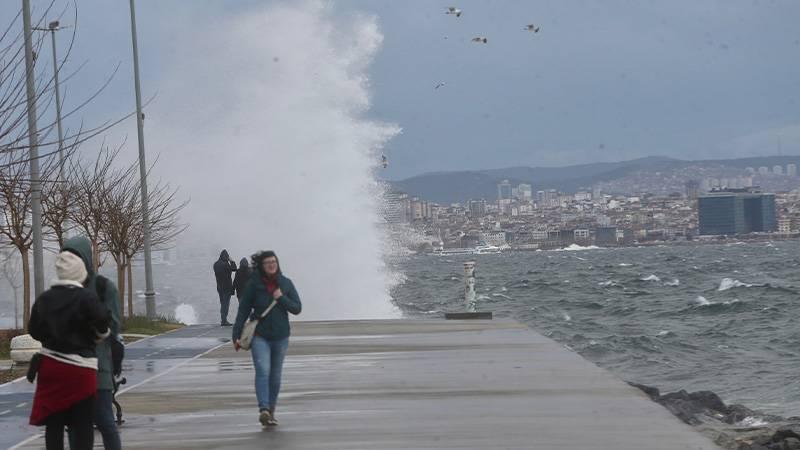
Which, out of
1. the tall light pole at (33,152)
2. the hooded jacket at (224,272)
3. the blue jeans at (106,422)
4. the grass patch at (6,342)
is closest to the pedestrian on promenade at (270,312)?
the blue jeans at (106,422)

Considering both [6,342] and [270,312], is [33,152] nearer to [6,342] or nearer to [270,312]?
[6,342]

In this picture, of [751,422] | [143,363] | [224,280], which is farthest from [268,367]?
[224,280]

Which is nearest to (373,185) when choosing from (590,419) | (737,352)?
(737,352)

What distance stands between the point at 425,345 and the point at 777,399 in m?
9.05

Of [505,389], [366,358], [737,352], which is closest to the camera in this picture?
[505,389]

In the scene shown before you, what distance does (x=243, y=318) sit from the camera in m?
13.5

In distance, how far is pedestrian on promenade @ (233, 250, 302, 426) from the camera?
43.7 feet

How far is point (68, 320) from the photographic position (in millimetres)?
9375

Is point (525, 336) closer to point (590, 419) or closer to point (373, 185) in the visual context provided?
point (590, 419)

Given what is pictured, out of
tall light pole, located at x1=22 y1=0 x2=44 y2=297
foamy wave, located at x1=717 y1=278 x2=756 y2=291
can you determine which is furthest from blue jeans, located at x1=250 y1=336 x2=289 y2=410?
foamy wave, located at x1=717 y1=278 x2=756 y2=291

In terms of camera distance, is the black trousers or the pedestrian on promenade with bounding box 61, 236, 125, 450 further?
the pedestrian on promenade with bounding box 61, 236, 125, 450

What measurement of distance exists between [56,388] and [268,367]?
4.12 meters

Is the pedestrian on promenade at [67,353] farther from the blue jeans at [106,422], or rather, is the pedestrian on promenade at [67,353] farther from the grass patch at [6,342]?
the grass patch at [6,342]

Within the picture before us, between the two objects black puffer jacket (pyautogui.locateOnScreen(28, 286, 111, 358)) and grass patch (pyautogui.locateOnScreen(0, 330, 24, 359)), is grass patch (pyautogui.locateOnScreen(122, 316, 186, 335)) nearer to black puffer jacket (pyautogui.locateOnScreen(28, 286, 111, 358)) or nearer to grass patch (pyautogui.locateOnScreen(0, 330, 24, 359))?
grass patch (pyautogui.locateOnScreen(0, 330, 24, 359))
